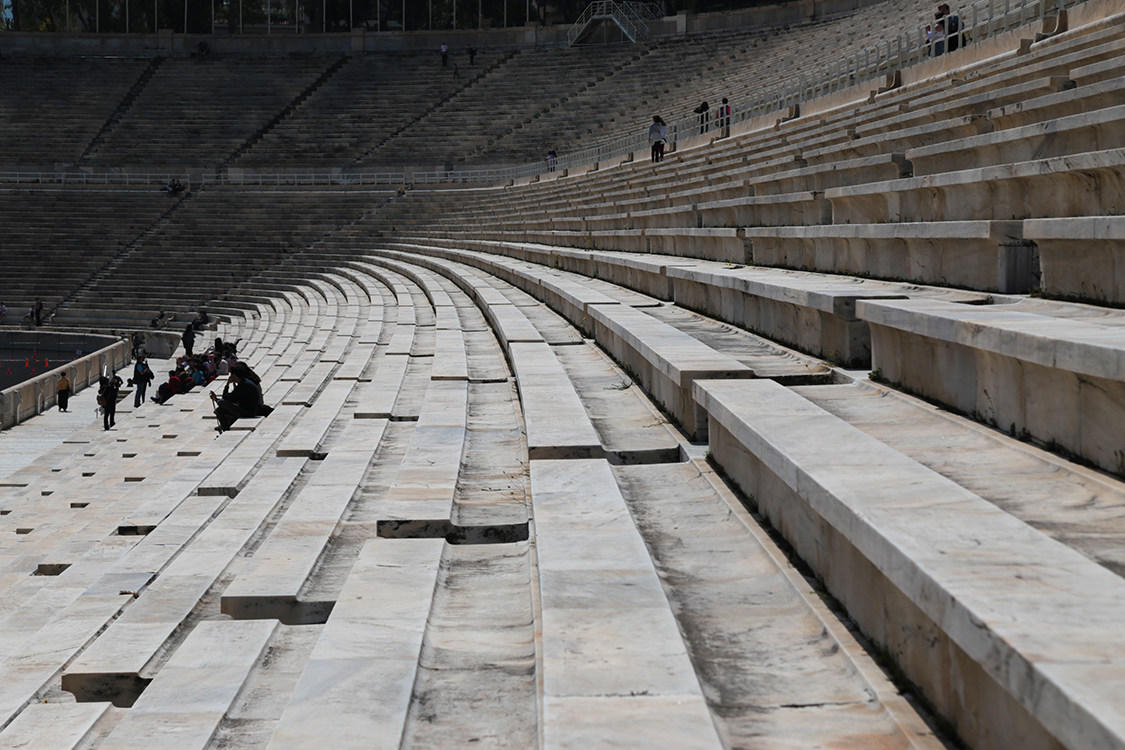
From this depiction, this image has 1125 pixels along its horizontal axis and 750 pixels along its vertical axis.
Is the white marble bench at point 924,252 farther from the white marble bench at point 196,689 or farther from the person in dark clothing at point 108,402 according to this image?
the person in dark clothing at point 108,402

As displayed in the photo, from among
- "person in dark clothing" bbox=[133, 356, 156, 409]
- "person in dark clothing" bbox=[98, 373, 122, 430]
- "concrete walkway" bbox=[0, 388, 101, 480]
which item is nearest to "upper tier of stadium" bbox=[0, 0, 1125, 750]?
"concrete walkway" bbox=[0, 388, 101, 480]

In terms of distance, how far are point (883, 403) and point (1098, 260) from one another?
3.71ft

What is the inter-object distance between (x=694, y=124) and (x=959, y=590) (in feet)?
70.1

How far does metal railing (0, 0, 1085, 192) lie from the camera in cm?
1305

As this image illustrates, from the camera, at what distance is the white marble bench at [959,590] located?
1620 millimetres

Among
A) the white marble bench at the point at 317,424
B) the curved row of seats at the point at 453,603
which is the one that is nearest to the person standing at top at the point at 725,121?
the white marble bench at the point at 317,424

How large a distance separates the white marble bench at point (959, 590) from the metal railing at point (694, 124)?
10.1 m

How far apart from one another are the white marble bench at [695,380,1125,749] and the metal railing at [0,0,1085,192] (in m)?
10.1

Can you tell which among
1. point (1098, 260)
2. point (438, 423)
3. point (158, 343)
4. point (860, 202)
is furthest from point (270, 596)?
point (158, 343)

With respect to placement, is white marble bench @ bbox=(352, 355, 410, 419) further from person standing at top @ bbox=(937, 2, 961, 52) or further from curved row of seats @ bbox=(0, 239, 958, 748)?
person standing at top @ bbox=(937, 2, 961, 52)

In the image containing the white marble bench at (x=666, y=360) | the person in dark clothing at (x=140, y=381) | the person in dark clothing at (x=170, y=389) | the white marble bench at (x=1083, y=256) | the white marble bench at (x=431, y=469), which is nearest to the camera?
the white marble bench at (x=431, y=469)

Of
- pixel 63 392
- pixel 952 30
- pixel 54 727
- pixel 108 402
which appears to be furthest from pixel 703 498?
pixel 63 392

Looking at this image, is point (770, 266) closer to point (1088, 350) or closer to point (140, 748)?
point (1088, 350)

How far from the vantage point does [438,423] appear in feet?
19.1
